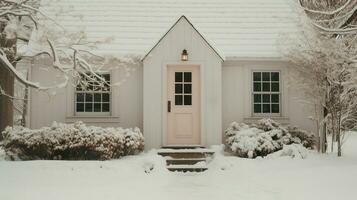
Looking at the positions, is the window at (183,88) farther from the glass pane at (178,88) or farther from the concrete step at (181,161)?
the concrete step at (181,161)

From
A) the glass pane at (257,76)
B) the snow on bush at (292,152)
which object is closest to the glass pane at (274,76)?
the glass pane at (257,76)

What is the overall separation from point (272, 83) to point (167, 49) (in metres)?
3.75

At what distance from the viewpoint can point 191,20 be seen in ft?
53.3

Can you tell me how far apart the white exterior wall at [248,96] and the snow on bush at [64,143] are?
3.86 metres

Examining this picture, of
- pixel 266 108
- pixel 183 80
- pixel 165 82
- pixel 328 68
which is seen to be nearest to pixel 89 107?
pixel 165 82

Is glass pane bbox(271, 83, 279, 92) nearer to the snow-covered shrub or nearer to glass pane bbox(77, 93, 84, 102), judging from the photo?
the snow-covered shrub

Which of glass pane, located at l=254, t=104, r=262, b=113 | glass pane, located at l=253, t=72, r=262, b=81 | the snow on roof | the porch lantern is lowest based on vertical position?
glass pane, located at l=254, t=104, r=262, b=113

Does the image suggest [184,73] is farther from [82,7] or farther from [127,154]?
[82,7]

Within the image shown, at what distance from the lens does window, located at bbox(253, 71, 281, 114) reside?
1521 centimetres

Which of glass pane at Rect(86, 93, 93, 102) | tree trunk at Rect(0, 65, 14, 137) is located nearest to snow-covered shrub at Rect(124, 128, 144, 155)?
glass pane at Rect(86, 93, 93, 102)

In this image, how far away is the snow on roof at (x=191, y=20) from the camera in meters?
15.1

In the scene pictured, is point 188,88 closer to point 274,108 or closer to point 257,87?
point 257,87

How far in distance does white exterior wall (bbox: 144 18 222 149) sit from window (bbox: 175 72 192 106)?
0.47 meters

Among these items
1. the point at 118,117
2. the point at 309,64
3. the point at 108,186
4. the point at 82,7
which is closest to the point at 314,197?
the point at 108,186
